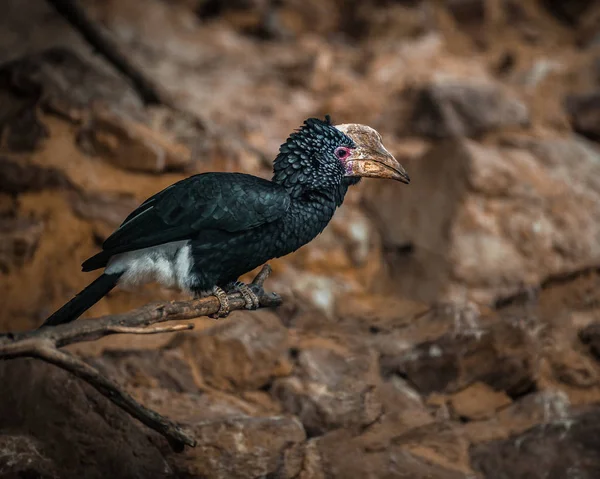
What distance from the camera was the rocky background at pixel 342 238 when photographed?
2.67 metres

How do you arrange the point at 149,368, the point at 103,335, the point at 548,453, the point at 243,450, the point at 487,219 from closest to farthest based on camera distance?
the point at 103,335
the point at 243,450
the point at 548,453
the point at 149,368
the point at 487,219


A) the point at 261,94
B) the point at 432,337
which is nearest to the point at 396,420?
the point at 432,337

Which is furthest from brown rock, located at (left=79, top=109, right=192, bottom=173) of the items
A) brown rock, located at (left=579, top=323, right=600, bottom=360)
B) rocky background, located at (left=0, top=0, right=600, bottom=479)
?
brown rock, located at (left=579, top=323, right=600, bottom=360)

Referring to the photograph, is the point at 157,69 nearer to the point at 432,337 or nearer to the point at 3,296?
the point at 3,296

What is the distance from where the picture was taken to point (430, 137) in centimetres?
429

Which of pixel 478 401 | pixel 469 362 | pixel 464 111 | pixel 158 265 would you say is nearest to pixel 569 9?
pixel 464 111

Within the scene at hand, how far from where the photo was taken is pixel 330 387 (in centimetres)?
302

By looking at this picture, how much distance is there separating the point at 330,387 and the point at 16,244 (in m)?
1.53

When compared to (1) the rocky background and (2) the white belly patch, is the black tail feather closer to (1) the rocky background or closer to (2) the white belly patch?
(2) the white belly patch

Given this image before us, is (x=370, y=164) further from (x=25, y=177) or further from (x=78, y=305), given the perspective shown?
(x=25, y=177)

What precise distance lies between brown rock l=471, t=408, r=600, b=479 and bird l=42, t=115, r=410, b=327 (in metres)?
1.29

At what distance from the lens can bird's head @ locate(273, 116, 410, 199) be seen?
6.70ft

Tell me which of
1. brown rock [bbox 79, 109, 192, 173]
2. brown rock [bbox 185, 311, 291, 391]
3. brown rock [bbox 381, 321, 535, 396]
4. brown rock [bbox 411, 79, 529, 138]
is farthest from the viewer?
brown rock [bbox 411, 79, 529, 138]

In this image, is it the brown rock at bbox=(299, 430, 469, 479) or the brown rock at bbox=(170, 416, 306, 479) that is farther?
the brown rock at bbox=(299, 430, 469, 479)
